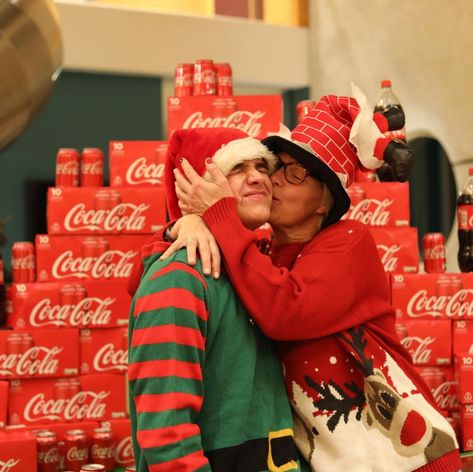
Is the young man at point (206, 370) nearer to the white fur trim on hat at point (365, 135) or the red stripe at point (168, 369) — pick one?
the red stripe at point (168, 369)

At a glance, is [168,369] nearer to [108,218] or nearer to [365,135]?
[365,135]

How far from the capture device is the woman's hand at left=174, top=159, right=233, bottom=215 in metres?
1.81

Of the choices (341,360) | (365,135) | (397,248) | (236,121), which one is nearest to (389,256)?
(397,248)

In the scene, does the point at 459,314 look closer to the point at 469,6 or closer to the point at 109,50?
the point at 469,6

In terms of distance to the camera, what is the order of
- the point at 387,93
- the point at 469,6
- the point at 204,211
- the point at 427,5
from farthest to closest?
1. the point at 427,5
2. the point at 469,6
3. the point at 387,93
4. the point at 204,211

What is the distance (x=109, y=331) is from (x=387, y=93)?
6.12 feet

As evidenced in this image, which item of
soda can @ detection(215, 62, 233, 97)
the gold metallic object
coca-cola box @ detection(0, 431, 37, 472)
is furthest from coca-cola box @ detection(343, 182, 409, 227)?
coca-cola box @ detection(0, 431, 37, 472)

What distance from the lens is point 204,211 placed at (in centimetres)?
182

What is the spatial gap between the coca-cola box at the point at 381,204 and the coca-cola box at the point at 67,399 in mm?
1252

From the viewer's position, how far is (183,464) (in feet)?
5.15

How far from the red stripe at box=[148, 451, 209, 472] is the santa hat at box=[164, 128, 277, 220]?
0.60 m

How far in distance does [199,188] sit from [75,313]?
1.97 m

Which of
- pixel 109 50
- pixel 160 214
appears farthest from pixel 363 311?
pixel 109 50

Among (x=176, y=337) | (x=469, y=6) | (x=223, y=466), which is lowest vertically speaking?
(x=223, y=466)
